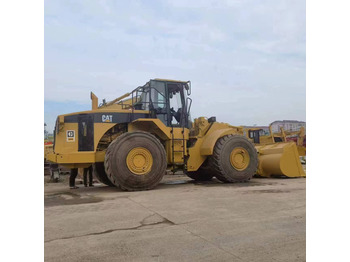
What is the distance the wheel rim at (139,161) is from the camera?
291 inches

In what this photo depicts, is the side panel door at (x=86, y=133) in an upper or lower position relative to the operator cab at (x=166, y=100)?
lower

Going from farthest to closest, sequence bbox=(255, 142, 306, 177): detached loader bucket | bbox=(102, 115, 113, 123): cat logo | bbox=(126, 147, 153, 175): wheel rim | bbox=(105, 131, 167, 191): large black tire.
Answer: bbox=(255, 142, 306, 177): detached loader bucket
bbox=(102, 115, 113, 123): cat logo
bbox=(126, 147, 153, 175): wheel rim
bbox=(105, 131, 167, 191): large black tire

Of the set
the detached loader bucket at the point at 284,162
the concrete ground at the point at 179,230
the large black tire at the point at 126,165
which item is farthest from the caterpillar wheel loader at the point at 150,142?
the concrete ground at the point at 179,230

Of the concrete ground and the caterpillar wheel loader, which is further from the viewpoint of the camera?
the caterpillar wheel loader

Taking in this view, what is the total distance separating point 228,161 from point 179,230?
514 centimetres

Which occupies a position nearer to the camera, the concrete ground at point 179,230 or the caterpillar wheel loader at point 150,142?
the concrete ground at point 179,230

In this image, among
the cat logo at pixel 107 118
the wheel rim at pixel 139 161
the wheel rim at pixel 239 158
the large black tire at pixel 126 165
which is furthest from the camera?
the wheel rim at pixel 239 158

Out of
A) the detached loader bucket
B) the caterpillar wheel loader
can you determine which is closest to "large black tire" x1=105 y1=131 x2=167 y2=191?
the caterpillar wheel loader

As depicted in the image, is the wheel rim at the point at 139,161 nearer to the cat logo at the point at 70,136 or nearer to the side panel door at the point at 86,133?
the side panel door at the point at 86,133

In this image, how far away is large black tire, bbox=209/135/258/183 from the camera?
8.52 meters

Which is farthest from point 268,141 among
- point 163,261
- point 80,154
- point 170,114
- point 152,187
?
point 163,261

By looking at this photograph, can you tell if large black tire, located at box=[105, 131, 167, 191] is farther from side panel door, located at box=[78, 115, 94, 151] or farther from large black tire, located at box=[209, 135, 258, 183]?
large black tire, located at box=[209, 135, 258, 183]

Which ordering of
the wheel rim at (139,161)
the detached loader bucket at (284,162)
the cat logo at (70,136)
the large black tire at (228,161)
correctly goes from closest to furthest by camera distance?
the wheel rim at (139,161) < the cat logo at (70,136) < the large black tire at (228,161) < the detached loader bucket at (284,162)

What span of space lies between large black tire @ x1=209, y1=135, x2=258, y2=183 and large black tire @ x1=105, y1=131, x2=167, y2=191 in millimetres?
1563
